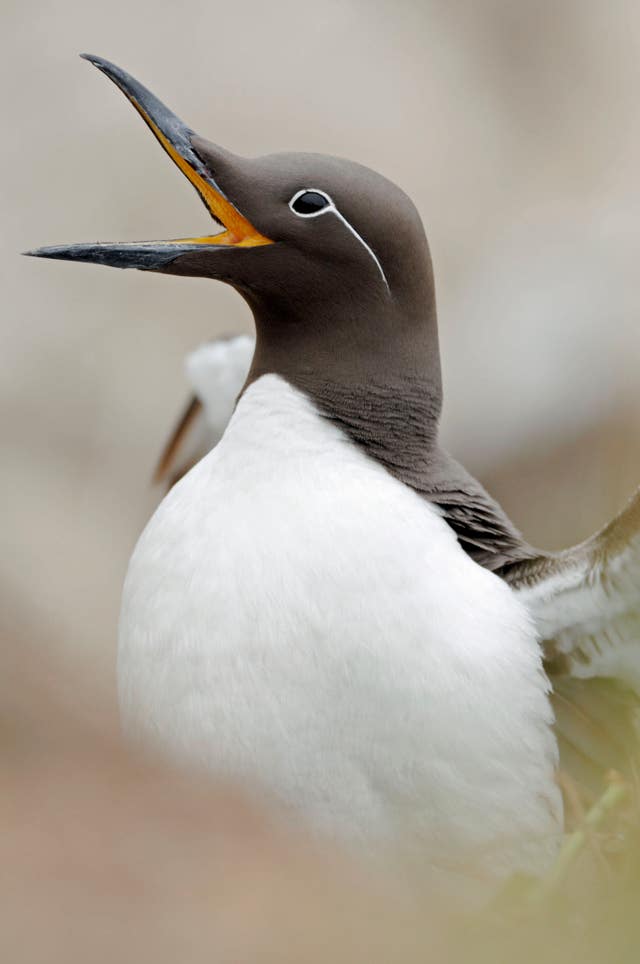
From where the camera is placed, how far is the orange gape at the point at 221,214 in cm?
525

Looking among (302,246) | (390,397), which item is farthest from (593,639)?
(302,246)

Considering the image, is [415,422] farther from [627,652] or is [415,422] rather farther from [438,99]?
[438,99]

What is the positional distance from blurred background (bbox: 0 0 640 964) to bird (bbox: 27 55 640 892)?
5.43 ft

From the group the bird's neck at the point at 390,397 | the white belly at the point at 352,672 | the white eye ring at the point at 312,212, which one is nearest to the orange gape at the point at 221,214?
the white eye ring at the point at 312,212

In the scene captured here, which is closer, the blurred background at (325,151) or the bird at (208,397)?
the bird at (208,397)

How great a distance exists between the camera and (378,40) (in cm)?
1745

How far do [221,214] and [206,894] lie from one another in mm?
2962

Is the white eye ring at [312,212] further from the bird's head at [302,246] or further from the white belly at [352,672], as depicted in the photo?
the white belly at [352,672]

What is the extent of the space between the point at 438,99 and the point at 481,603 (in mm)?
14045

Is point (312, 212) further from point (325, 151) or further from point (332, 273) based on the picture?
point (325, 151)

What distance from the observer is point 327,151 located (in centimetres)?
1633

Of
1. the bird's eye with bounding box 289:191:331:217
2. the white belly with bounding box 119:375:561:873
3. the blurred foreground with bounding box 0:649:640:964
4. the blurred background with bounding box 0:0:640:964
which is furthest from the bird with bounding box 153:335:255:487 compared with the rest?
the blurred foreground with bounding box 0:649:640:964

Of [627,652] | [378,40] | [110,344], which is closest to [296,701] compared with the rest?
[627,652]

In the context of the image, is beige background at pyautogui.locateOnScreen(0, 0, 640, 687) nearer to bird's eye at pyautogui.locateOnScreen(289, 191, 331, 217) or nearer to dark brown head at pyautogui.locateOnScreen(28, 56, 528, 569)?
dark brown head at pyautogui.locateOnScreen(28, 56, 528, 569)
